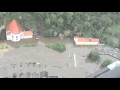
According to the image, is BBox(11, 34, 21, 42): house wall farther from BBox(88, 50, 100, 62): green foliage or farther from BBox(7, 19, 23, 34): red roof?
BBox(88, 50, 100, 62): green foliage

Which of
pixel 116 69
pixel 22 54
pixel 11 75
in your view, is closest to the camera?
pixel 116 69

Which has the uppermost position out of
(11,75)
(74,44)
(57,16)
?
(57,16)

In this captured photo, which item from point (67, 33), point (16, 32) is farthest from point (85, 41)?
point (16, 32)

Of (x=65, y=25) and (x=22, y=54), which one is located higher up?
(x=65, y=25)

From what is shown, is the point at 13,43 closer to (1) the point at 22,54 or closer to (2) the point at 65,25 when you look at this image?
(1) the point at 22,54

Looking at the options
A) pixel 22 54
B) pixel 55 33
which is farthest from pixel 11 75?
pixel 55 33

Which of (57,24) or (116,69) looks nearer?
(116,69)

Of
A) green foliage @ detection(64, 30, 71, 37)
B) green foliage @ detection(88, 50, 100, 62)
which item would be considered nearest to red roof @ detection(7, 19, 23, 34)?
green foliage @ detection(64, 30, 71, 37)
